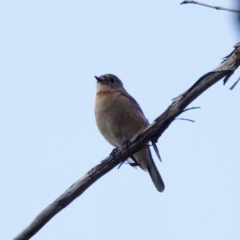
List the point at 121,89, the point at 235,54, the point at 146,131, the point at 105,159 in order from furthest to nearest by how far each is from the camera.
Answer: the point at 121,89 < the point at 105,159 < the point at 146,131 < the point at 235,54

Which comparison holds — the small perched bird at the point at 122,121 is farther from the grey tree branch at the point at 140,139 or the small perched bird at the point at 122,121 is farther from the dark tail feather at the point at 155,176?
the grey tree branch at the point at 140,139

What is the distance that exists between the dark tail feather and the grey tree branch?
3.33m

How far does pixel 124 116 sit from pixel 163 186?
1076mm

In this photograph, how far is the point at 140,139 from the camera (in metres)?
3.70

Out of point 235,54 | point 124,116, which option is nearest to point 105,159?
point 235,54

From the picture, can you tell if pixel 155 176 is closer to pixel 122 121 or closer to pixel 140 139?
pixel 122 121

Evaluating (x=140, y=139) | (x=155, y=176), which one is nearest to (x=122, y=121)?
(x=155, y=176)

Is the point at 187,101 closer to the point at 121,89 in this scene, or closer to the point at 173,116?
the point at 173,116

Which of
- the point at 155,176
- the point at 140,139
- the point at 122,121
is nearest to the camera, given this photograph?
the point at 140,139

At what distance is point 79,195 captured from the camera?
3.85 m

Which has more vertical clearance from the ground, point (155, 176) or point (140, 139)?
point (155, 176)

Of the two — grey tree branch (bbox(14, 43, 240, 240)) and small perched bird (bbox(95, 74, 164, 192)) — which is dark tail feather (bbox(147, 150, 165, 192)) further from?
grey tree branch (bbox(14, 43, 240, 240))

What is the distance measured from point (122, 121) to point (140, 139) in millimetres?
3519

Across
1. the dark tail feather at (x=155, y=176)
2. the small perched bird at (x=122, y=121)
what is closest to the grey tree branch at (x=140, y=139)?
the small perched bird at (x=122, y=121)
